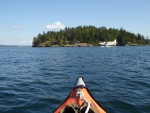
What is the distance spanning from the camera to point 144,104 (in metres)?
13.3

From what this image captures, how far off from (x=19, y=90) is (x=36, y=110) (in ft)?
18.0

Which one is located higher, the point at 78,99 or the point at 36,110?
the point at 78,99

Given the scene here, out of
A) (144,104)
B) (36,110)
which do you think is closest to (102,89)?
(144,104)

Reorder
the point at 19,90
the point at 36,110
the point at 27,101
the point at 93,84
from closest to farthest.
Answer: the point at 36,110, the point at 27,101, the point at 19,90, the point at 93,84

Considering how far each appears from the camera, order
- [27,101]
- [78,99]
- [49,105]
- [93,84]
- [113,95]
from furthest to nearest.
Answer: [93,84] < [113,95] < [27,101] < [49,105] < [78,99]

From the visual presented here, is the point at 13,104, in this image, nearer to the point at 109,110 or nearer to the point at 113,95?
the point at 109,110

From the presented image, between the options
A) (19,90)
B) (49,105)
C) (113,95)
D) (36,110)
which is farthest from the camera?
(19,90)

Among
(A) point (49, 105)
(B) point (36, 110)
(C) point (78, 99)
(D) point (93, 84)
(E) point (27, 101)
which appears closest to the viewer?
(C) point (78, 99)

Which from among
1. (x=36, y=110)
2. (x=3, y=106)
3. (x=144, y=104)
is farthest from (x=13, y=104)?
A: (x=144, y=104)

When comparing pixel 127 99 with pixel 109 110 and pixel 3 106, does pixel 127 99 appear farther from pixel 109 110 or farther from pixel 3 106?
pixel 3 106

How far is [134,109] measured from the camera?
12516 millimetres

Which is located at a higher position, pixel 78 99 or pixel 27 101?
pixel 78 99

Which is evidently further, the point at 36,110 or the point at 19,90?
the point at 19,90

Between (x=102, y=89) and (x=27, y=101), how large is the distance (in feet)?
20.8
